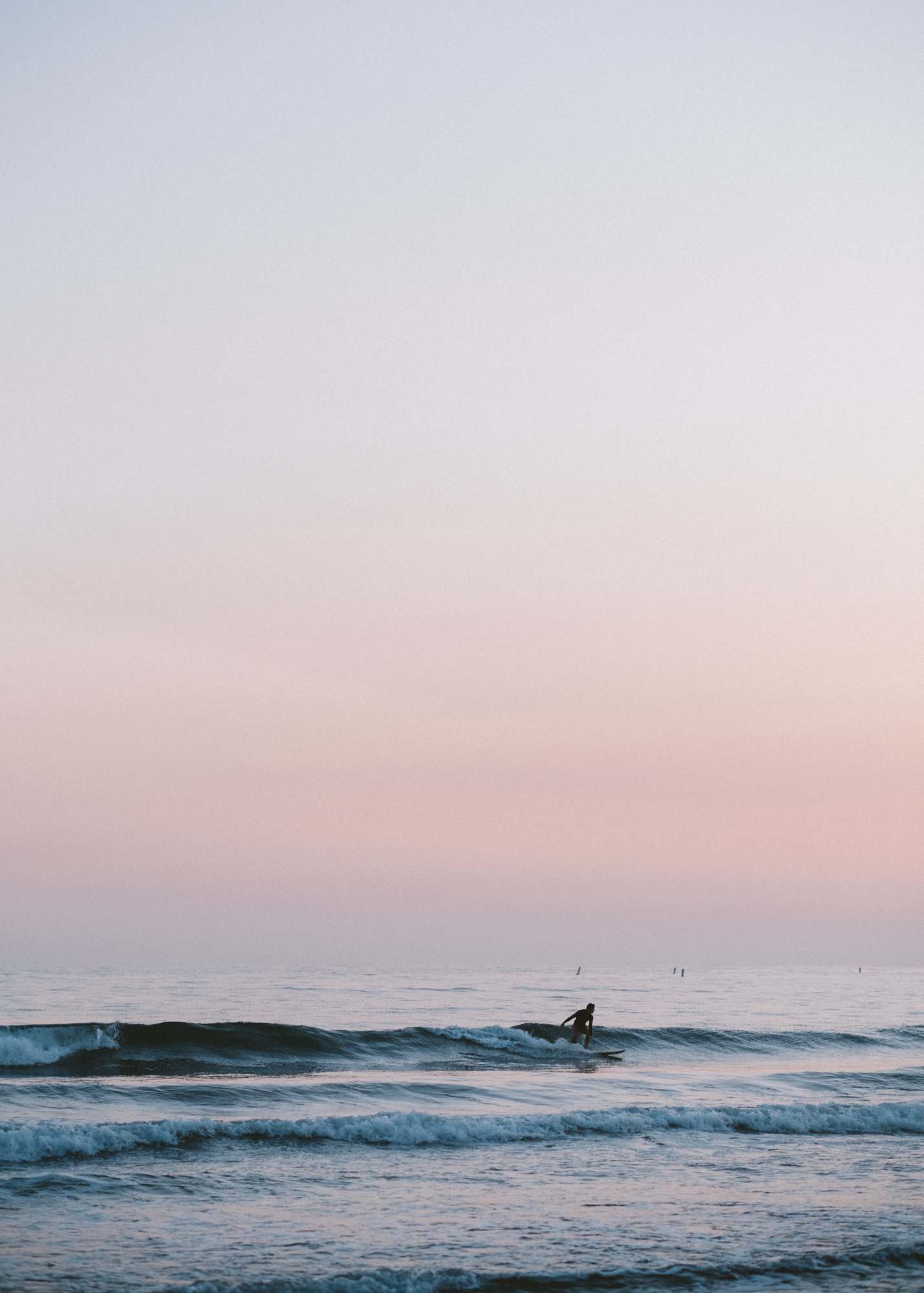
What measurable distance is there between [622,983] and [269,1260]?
76.9m

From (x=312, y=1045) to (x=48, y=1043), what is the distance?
768cm

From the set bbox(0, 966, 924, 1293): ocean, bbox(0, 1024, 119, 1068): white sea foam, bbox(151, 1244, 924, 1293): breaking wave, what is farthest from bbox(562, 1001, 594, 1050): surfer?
bbox(151, 1244, 924, 1293): breaking wave

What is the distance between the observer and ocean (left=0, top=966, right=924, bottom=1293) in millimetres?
10984

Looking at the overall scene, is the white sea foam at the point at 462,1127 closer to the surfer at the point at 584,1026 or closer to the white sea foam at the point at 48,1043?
the white sea foam at the point at 48,1043

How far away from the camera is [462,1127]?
757 inches

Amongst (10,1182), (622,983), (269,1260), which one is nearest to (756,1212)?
(269,1260)

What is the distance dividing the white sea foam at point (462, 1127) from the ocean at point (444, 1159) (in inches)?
2.3

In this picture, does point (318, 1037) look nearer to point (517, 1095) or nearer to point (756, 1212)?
point (517, 1095)

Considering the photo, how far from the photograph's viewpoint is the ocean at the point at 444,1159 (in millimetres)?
10984

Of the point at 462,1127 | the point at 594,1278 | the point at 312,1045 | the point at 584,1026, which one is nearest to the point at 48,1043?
the point at 312,1045

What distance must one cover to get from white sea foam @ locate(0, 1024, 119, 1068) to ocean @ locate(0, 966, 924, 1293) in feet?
0.29

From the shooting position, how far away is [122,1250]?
1112 cm

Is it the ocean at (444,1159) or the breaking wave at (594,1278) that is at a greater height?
the breaking wave at (594,1278)

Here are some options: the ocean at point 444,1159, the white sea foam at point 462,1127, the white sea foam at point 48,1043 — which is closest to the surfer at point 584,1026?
the ocean at point 444,1159
